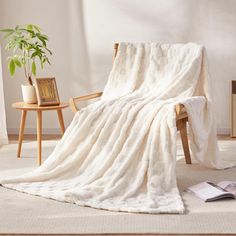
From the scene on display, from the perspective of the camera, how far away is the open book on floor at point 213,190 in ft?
11.1

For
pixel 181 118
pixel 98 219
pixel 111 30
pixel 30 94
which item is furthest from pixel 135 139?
pixel 111 30

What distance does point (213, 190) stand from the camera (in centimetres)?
345

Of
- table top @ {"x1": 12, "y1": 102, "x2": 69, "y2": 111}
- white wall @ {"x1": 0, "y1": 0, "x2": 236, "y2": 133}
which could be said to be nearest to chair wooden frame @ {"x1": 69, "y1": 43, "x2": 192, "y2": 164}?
table top @ {"x1": 12, "y1": 102, "x2": 69, "y2": 111}

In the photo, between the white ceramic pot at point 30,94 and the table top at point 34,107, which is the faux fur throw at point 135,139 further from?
the white ceramic pot at point 30,94

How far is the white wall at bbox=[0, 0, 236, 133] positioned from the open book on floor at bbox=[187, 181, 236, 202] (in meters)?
1.87

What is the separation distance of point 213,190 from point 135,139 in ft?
1.89

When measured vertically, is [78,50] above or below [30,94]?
above

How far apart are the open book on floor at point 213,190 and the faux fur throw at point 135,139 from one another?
0.13 metres

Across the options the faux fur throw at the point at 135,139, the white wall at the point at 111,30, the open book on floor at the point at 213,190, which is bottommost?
the open book on floor at the point at 213,190

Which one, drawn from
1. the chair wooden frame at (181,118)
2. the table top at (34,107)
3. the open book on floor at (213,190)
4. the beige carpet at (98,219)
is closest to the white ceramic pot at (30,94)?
the table top at (34,107)

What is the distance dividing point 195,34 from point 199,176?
5.54 ft

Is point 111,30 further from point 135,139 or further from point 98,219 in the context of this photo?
point 98,219

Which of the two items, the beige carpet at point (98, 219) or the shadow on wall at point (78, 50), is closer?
the beige carpet at point (98, 219)

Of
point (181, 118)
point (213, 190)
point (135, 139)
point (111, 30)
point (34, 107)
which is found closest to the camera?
point (213, 190)
